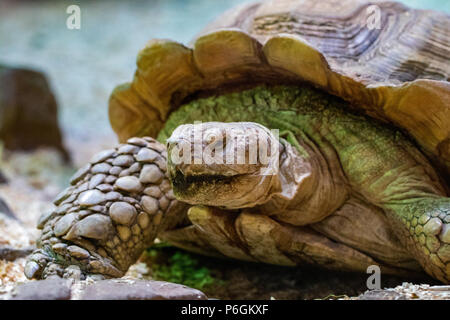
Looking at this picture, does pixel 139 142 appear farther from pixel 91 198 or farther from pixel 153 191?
pixel 91 198

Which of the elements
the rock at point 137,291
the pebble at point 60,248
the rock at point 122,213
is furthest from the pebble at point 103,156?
the rock at point 137,291

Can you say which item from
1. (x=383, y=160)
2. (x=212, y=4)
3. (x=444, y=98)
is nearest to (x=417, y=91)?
(x=444, y=98)

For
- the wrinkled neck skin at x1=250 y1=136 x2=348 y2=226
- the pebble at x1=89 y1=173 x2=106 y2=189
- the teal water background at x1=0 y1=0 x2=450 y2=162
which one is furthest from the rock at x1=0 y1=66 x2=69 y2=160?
the wrinkled neck skin at x1=250 y1=136 x2=348 y2=226

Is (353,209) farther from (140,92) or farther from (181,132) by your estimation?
(140,92)

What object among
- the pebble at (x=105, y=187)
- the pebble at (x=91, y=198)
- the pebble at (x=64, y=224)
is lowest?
the pebble at (x=64, y=224)

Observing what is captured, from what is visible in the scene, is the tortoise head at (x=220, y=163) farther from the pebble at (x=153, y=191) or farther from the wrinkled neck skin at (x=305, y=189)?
the pebble at (x=153, y=191)

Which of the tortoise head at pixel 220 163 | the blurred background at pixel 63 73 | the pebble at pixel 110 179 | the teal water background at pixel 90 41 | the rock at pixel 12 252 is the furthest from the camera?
the teal water background at pixel 90 41
